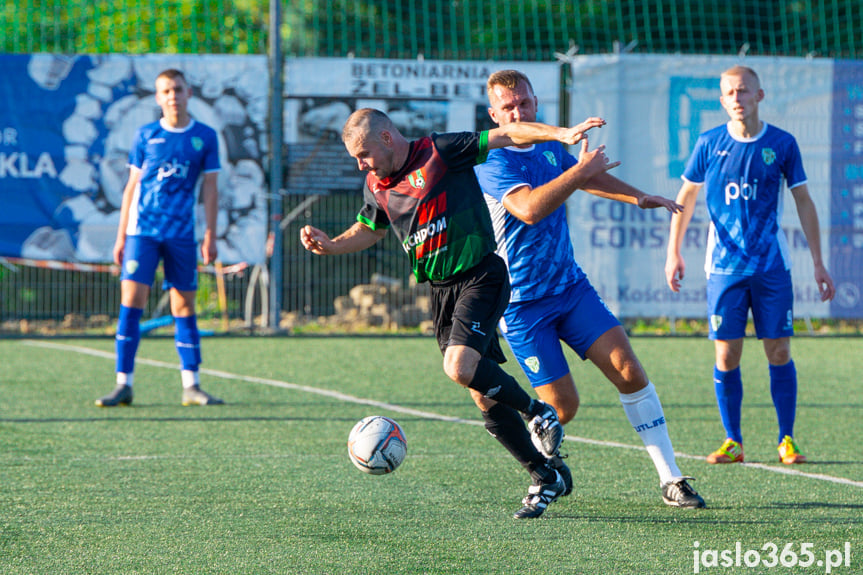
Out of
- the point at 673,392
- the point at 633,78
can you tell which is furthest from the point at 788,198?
the point at 673,392

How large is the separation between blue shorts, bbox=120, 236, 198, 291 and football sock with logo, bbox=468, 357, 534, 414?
3887 millimetres

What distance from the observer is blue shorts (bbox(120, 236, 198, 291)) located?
761cm

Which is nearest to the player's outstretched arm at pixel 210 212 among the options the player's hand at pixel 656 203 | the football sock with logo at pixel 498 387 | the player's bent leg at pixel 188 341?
the player's bent leg at pixel 188 341

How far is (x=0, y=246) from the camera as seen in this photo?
12.2 meters

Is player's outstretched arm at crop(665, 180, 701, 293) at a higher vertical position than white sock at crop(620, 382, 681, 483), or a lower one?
higher

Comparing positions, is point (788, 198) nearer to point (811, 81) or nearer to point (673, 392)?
point (811, 81)

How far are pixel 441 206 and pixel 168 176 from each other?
12.7ft

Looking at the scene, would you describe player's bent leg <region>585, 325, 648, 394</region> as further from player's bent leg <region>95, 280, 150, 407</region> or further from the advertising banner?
the advertising banner

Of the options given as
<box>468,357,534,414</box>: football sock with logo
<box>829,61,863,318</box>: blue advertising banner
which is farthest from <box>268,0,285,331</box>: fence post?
<box>468,357,534,414</box>: football sock with logo

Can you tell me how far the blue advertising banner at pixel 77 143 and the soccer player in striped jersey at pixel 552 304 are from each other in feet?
25.9

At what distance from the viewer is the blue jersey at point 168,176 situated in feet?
25.0

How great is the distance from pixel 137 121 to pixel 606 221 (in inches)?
216

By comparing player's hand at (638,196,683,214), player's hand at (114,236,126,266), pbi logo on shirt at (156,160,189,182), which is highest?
pbi logo on shirt at (156,160,189,182)

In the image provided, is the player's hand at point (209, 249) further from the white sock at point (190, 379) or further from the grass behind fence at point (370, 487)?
the grass behind fence at point (370, 487)
